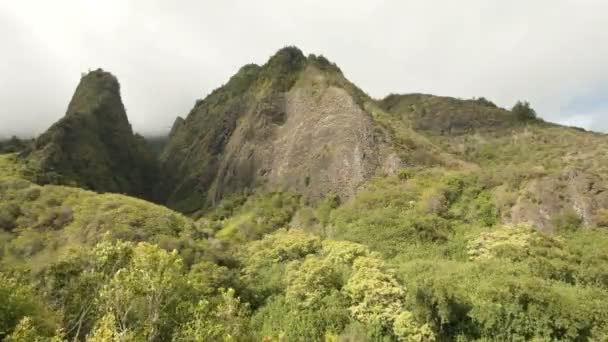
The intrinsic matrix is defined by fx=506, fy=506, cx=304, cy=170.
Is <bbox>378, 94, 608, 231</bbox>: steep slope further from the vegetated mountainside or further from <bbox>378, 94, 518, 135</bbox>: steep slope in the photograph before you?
the vegetated mountainside

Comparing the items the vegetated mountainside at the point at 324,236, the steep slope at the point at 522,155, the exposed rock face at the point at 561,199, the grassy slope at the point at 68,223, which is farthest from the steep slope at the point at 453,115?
the grassy slope at the point at 68,223

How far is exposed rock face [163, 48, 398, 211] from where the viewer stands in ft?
321

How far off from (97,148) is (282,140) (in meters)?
52.2

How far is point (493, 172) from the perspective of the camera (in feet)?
281

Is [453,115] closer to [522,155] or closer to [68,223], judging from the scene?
[522,155]

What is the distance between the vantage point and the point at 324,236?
263 ft

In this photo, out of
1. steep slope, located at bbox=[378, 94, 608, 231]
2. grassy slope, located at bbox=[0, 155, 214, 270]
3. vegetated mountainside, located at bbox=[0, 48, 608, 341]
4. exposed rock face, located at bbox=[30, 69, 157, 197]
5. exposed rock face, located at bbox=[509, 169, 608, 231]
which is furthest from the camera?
exposed rock face, located at bbox=[30, 69, 157, 197]

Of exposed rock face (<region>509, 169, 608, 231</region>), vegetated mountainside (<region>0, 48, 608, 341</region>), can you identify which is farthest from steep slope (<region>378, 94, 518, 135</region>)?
exposed rock face (<region>509, 169, 608, 231</region>)

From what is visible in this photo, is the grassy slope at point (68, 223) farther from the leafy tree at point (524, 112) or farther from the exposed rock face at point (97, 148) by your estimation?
the leafy tree at point (524, 112)

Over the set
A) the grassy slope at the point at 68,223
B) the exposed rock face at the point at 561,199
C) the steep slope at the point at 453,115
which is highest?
the steep slope at the point at 453,115

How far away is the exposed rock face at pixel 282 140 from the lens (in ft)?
321

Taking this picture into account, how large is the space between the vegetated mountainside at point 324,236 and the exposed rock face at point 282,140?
446 millimetres

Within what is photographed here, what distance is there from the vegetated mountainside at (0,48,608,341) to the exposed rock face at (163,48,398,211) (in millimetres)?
446

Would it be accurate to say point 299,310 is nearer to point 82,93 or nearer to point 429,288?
Answer: point 429,288
